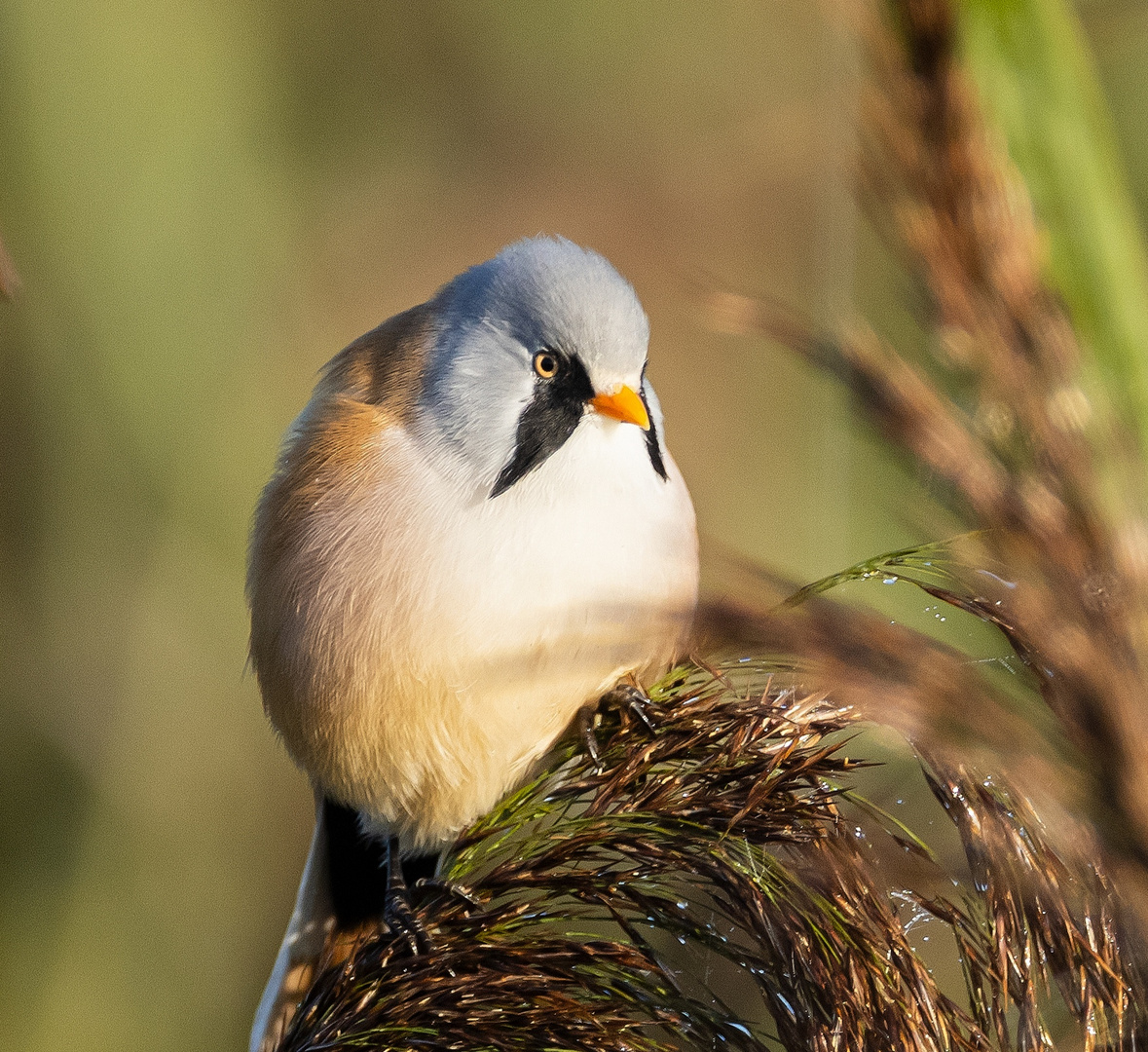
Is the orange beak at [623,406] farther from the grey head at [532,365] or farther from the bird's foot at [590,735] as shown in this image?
the bird's foot at [590,735]

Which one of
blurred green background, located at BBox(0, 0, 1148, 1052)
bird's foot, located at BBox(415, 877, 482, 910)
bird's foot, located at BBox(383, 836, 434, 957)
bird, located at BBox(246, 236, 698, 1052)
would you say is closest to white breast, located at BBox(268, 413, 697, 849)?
bird, located at BBox(246, 236, 698, 1052)

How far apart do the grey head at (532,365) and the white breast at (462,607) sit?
0.04m

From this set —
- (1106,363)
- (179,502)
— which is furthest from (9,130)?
(1106,363)

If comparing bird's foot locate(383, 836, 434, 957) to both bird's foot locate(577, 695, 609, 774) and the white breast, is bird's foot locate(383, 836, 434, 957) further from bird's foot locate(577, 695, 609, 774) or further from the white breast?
bird's foot locate(577, 695, 609, 774)

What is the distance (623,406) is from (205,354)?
2.44 meters

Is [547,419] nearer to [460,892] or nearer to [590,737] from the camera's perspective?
[590,737]

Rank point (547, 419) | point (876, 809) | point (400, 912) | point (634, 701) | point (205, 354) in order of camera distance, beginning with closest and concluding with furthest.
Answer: point (876, 809) < point (634, 701) < point (400, 912) < point (547, 419) < point (205, 354)

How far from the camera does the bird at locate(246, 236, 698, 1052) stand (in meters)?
1.63

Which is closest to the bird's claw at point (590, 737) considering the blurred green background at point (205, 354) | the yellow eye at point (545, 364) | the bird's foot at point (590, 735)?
the bird's foot at point (590, 735)

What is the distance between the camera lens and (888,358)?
47cm

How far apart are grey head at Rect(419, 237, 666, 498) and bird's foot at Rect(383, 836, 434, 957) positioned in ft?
1.95

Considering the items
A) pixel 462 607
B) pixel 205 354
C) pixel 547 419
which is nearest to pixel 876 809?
pixel 462 607

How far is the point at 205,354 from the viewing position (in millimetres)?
3775

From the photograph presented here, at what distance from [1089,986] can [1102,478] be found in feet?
1.97
